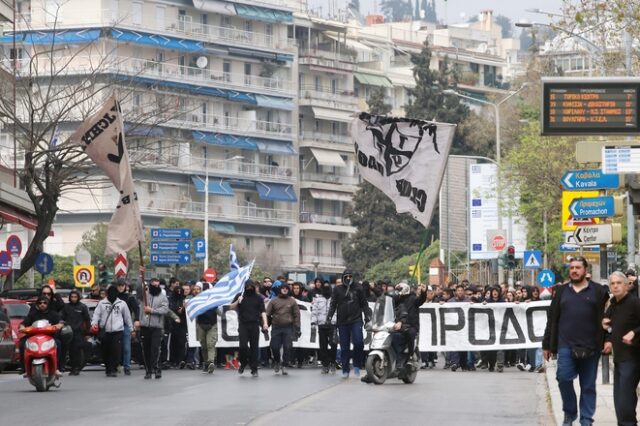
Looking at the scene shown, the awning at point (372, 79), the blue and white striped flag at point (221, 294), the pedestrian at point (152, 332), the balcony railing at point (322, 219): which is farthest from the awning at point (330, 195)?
the pedestrian at point (152, 332)

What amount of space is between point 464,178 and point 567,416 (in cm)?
6618

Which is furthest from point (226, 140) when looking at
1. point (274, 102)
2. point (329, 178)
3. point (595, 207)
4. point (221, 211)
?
point (595, 207)

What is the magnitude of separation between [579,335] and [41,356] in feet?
34.9

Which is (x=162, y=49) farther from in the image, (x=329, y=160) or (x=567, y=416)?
(x=567, y=416)

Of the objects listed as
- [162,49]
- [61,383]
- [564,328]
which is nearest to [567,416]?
[564,328]

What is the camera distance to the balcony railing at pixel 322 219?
126125 millimetres

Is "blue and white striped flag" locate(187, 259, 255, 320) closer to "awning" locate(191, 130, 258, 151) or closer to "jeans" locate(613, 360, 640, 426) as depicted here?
"jeans" locate(613, 360, 640, 426)

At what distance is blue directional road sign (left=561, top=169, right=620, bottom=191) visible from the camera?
88.3ft

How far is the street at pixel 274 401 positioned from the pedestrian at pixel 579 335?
82.8 inches

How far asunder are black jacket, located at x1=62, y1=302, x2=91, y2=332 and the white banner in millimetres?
4913

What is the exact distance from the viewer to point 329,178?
424 ft

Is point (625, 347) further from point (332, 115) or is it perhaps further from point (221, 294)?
point (332, 115)

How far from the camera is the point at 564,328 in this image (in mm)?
17750

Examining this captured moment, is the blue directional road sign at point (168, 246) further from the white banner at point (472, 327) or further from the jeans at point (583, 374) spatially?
the jeans at point (583, 374)
